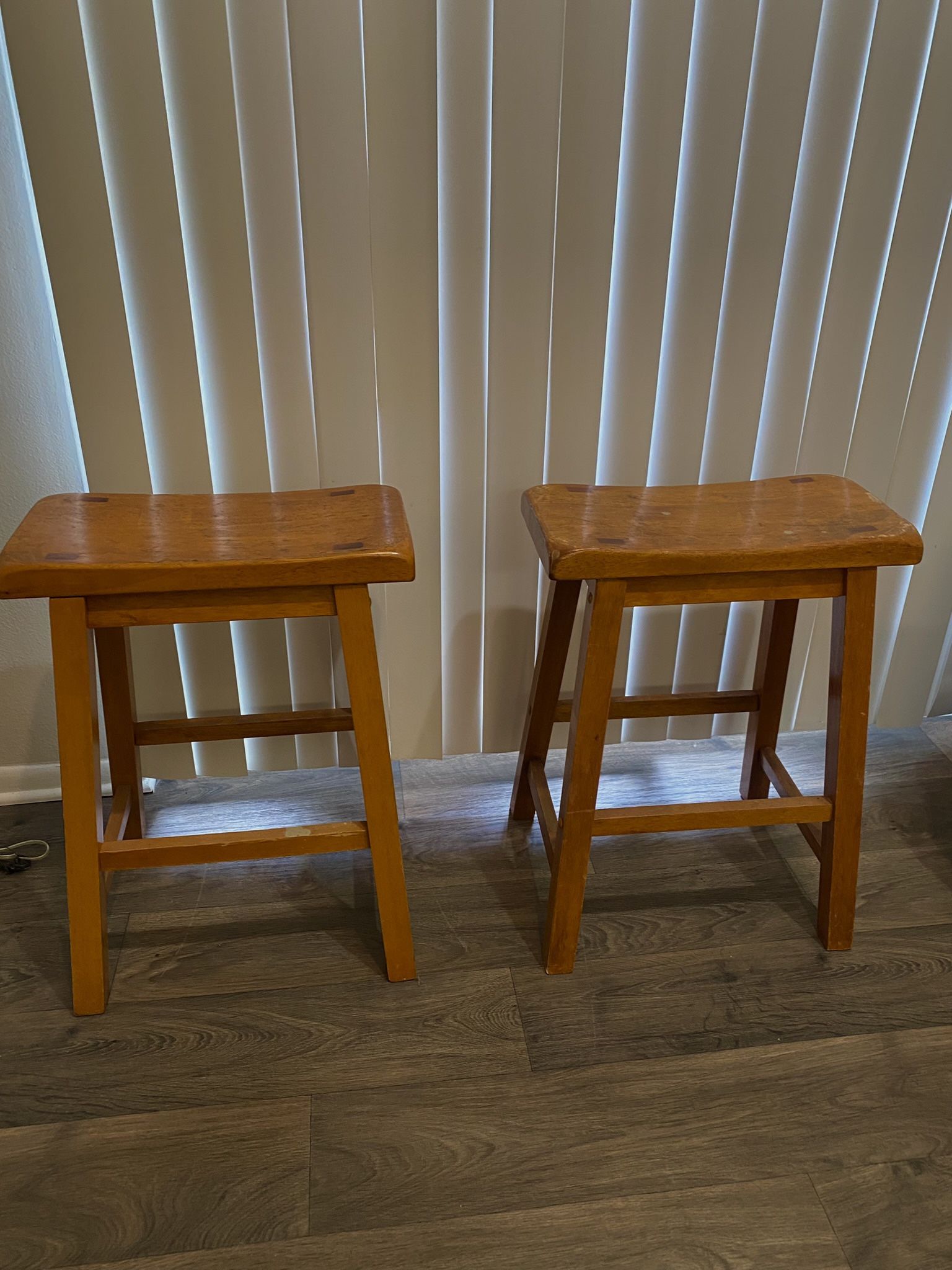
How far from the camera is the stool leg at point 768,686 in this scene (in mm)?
1512

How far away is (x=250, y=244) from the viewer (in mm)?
1313

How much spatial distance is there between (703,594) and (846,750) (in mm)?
325

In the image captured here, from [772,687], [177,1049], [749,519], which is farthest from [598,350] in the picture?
[177,1049]

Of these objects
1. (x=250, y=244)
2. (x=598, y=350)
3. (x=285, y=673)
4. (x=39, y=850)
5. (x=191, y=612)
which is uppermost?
(x=250, y=244)

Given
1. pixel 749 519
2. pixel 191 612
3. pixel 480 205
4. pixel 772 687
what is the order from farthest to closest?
pixel 772 687
pixel 480 205
pixel 749 519
pixel 191 612

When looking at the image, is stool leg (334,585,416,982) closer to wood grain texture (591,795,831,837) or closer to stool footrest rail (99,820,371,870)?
stool footrest rail (99,820,371,870)

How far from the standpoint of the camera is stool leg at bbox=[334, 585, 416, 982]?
3.72ft

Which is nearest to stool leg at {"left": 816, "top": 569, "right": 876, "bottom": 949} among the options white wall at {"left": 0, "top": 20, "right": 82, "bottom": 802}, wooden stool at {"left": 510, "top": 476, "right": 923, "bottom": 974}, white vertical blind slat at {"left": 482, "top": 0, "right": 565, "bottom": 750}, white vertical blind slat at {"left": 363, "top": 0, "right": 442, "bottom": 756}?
wooden stool at {"left": 510, "top": 476, "right": 923, "bottom": 974}

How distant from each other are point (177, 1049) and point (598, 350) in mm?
1141

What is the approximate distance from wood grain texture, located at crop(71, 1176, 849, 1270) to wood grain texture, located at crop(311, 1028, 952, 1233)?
0.05ft

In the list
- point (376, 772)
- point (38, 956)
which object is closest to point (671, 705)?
point (376, 772)

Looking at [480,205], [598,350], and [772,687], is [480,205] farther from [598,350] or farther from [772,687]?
[772,687]

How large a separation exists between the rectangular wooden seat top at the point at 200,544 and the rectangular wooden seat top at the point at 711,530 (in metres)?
0.20

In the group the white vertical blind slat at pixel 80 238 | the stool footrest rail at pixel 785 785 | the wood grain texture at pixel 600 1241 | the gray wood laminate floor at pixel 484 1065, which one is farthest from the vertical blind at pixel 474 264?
the wood grain texture at pixel 600 1241
